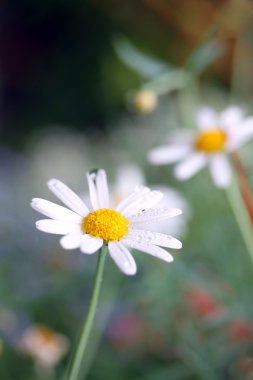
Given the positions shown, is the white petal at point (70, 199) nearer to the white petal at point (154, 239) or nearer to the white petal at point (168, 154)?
the white petal at point (154, 239)

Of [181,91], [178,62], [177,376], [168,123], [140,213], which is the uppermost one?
[178,62]

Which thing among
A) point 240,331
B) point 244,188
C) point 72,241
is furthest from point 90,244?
point 240,331

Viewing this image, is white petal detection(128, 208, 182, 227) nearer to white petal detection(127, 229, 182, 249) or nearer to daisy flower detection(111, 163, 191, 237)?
white petal detection(127, 229, 182, 249)

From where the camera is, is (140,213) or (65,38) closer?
(140,213)

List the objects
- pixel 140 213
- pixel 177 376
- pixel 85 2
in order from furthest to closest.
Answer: pixel 85 2, pixel 177 376, pixel 140 213

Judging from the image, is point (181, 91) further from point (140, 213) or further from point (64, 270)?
point (140, 213)

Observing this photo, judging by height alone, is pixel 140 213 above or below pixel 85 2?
below

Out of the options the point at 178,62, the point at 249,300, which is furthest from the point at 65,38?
the point at 249,300

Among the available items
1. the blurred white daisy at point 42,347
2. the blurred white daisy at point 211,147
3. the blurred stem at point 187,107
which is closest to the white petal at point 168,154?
the blurred white daisy at point 211,147
